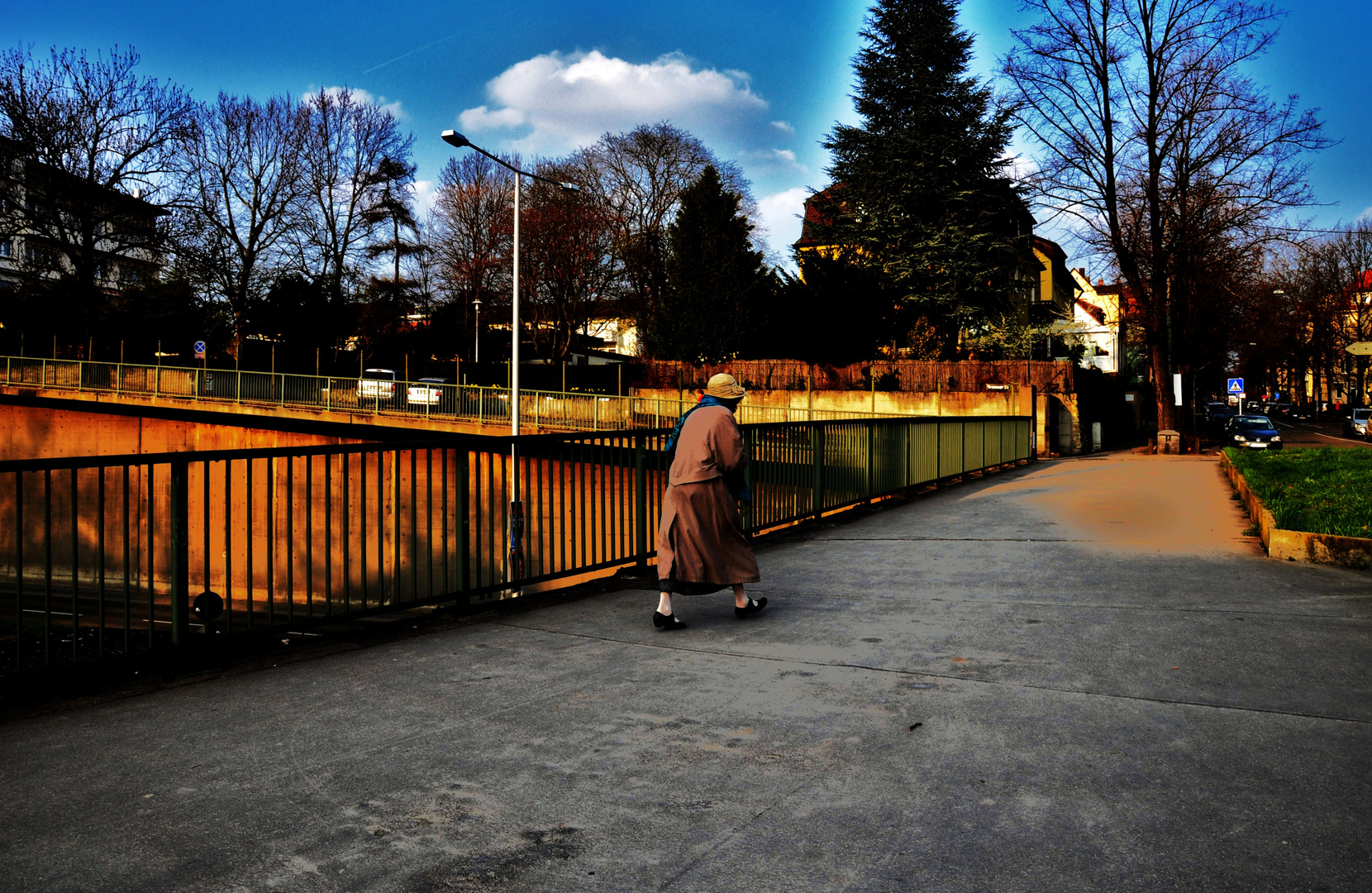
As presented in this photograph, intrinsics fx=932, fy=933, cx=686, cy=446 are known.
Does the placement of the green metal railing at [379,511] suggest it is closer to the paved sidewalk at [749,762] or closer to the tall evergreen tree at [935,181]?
the paved sidewalk at [749,762]

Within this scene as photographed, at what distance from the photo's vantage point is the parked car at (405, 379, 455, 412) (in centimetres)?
3180

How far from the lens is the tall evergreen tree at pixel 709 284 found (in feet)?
133

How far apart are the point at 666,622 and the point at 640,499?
2332 millimetres

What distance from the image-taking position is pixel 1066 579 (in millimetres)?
7852

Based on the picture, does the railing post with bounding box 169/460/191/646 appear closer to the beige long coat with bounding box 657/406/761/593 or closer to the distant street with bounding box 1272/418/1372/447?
the beige long coat with bounding box 657/406/761/593

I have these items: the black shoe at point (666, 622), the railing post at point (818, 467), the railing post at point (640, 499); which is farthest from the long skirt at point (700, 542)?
the railing post at point (818, 467)

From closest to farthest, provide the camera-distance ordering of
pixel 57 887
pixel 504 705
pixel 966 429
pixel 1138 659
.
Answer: pixel 57 887 → pixel 504 705 → pixel 1138 659 → pixel 966 429

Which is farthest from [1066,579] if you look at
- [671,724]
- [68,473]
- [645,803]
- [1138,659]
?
[68,473]

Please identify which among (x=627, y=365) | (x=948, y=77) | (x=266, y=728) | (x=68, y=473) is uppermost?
(x=948, y=77)

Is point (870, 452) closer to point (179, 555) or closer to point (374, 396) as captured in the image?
point (179, 555)

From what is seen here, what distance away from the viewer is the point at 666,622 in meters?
6.11

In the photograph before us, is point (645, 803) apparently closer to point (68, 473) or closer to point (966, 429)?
point (68, 473)

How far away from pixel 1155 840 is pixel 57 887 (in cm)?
330

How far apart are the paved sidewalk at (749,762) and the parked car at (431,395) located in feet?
86.4
